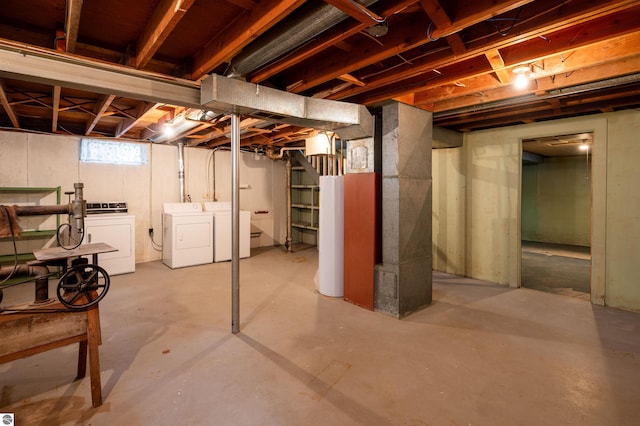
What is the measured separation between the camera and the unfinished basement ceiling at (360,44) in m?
1.75

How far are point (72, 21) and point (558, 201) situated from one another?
9.28m

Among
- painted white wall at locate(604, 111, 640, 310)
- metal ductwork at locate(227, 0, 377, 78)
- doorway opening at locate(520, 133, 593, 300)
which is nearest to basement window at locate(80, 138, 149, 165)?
metal ductwork at locate(227, 0, 377, 78)

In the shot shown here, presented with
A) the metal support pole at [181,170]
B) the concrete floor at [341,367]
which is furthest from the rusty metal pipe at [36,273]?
the metal support pole at [181,170]

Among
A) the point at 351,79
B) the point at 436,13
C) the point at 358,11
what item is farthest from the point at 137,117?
the point at 436,13

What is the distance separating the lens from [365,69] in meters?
2.72

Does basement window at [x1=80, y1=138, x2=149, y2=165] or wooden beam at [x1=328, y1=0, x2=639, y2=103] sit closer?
wooden beam at [x1=328, y1=0, x2=639, y2=103]

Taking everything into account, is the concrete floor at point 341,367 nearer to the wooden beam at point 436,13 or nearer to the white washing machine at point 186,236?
the white washing machine at point 186,236

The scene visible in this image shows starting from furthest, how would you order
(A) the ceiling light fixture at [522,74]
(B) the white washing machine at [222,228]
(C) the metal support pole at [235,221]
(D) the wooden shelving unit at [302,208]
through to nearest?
1. (D) the wooden shelving unit at [302,208]
2. (B) the white washing machine at [222,228]
3. (C) the metal support pole at [235,221]
4. (A) the ceiling light fixture at [522,74]

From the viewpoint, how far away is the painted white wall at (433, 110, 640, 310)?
3.40 m

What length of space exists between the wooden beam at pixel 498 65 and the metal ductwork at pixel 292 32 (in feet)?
3.92

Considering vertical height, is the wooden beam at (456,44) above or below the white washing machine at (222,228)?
above

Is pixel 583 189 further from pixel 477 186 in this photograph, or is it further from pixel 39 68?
pixel 39 68

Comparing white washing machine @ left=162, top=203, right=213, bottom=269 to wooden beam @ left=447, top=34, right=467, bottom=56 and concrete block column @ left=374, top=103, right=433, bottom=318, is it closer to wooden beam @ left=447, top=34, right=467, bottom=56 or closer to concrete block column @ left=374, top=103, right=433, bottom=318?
concrete block column @ left=374, top=103, right=433, bottom=318

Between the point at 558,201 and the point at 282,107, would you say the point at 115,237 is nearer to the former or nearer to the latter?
the point at 282,107
